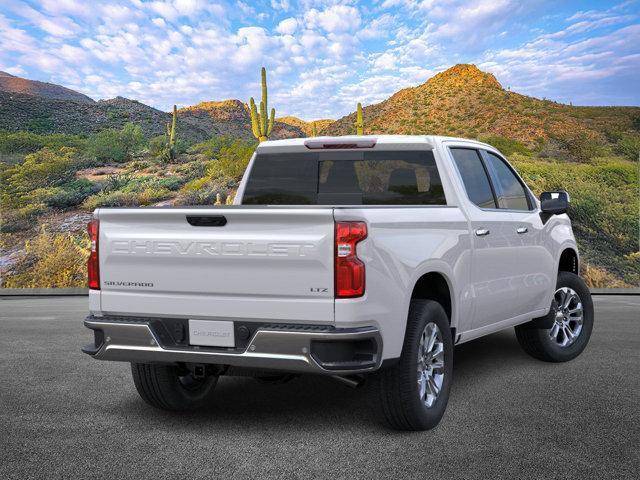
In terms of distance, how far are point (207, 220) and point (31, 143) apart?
38029mm

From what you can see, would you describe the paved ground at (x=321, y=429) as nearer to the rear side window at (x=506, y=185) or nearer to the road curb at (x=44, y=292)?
the rear side window at (x=506, y=185)

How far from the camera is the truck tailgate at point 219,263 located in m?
4.80

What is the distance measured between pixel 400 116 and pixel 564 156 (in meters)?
21.6

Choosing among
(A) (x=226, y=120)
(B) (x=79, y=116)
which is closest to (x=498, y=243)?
(B) (x=79, y=116)

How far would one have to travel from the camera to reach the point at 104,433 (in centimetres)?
554

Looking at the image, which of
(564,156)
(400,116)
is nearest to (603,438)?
(564,156)

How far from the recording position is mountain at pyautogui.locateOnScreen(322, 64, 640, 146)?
48.9 metres

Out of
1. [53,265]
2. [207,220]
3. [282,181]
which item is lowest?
[53,265]

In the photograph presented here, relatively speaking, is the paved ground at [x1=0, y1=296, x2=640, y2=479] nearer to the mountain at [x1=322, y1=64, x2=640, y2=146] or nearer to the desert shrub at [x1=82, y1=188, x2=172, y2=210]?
the desert shrub at [x1=82, y1=188, x2=172, y2=210]

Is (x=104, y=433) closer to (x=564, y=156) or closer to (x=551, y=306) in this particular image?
(x=551, y=306)

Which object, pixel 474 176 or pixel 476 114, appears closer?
pixel 474 176

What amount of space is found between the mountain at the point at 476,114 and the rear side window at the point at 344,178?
4120cm

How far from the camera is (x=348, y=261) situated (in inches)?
186

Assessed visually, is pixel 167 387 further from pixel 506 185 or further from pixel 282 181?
pixel 506 185
